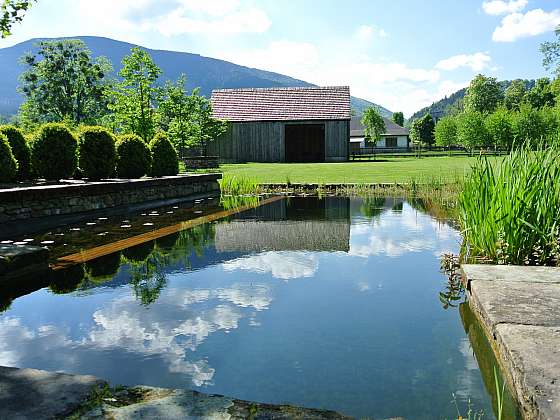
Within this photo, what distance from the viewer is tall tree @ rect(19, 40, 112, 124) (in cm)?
4644

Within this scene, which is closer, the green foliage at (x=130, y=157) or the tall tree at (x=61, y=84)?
the green foliage at (x=130, y=157)

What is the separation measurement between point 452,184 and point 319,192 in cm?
361

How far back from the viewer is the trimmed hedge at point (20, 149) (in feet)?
35.6

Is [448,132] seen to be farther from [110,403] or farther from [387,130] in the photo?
[110,403]

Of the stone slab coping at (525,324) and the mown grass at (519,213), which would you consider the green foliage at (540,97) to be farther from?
the stone slab coping at (525,324)

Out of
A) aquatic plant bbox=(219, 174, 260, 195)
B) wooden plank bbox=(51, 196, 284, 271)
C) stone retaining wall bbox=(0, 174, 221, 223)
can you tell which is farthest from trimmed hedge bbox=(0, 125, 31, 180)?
aquatic plant bbox=(219, 174, 260, 195)

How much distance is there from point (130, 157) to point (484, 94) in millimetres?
72310

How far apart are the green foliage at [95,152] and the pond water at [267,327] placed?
6287mm

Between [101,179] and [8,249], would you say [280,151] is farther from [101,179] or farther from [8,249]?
[8,249]

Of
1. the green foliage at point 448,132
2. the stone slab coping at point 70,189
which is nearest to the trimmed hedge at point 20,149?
the stone slab coping at point 70,189

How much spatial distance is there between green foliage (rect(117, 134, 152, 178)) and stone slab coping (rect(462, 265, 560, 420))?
399 inches

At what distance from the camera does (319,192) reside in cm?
1406

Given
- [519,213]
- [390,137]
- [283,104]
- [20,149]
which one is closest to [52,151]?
[20,149]

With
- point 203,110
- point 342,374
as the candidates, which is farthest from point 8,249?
point 203,110
